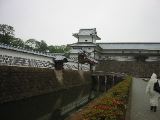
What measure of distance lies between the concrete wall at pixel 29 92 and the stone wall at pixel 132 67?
2616cm

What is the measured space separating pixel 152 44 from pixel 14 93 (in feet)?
166

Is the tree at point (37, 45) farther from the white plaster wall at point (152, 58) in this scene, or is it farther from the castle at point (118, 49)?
the white plaster wall at point (152, 58)

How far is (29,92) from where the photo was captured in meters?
20.1

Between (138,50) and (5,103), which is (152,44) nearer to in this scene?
(138,50)

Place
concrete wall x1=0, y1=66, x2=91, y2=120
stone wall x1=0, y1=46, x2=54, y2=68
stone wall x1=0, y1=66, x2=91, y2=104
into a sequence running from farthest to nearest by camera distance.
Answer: stone wall x1=0, y1=46, x2=54, y2=68, stone wall x1=0, y1=66, x2=91, y2=104, concrete wall x1=0, y1=66, x2=91, y2=120

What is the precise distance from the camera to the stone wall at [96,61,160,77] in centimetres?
5091

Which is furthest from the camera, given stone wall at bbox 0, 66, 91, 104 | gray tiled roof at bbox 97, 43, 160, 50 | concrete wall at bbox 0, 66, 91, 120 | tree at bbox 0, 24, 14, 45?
gray tiled roof at bbox 97, 43, 160, 50

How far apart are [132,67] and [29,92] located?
35.5 m

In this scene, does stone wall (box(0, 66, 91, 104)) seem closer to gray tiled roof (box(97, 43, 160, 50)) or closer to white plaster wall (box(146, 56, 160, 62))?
white plaster wall (box(146, 56, 160, 62))

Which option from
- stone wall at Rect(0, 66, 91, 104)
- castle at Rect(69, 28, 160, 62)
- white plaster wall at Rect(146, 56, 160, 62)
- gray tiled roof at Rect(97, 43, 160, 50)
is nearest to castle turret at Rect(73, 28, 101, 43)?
castle at Rect(69, 28, 160, 62)

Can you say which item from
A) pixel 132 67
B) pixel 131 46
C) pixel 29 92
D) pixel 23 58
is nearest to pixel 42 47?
pixel 131 46

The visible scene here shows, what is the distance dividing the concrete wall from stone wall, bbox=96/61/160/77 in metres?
26.2

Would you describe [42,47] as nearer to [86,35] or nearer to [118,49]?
[86,35]

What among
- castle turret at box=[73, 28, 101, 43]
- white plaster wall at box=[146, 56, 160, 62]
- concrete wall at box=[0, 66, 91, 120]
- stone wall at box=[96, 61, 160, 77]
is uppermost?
castle turret at box=[73, 28, 101, 43]
